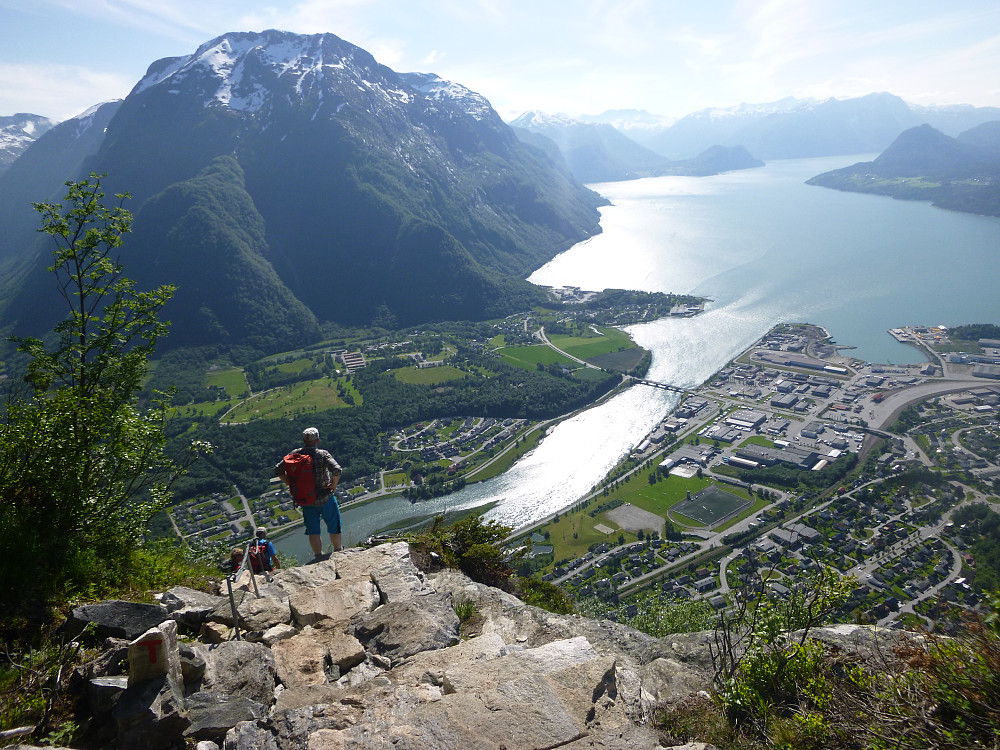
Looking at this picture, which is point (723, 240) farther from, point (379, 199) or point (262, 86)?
point (262, 86)

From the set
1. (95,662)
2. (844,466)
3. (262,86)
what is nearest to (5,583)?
(95,662)

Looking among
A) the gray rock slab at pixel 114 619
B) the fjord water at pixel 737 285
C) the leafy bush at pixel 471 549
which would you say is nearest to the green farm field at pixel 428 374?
the fjord water at pixel 737 285

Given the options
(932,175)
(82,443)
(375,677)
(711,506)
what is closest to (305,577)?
(375,677)

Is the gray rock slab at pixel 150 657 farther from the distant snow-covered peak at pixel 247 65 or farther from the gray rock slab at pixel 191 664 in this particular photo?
the distant snow-covered peak at pixel 247 65

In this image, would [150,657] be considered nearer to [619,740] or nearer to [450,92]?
[619,740]

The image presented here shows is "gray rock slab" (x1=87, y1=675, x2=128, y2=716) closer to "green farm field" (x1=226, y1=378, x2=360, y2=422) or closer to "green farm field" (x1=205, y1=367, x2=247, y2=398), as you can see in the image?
"green farm field" (x1=226, y1=378, x2=360, y2=422)

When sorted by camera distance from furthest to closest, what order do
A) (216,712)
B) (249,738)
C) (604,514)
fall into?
1. (604,514)
2. (216,712)
3. (249,738)
